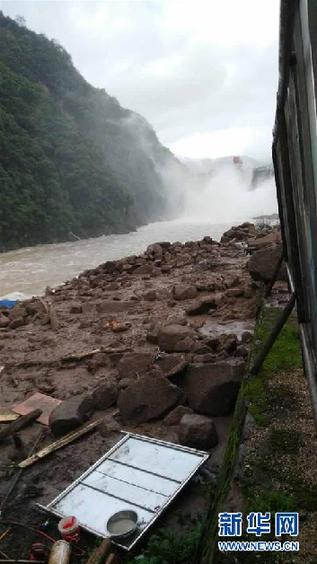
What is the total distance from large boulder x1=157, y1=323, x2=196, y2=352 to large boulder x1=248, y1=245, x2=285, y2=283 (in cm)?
125

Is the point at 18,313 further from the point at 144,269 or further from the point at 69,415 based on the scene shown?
the point at 69,415

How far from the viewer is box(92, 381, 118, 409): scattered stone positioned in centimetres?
473

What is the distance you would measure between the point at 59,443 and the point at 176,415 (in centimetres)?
108

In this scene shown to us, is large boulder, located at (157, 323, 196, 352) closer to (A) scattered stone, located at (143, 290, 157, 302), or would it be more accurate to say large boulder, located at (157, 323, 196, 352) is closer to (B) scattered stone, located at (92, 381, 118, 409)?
(B) scattered stone, located at (92, 381, 118, 409)

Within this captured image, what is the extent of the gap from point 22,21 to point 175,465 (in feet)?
262

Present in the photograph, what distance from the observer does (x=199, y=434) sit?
12.0 ft

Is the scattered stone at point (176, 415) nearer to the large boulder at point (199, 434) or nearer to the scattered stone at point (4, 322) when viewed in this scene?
the large boulder at point (199, 434)

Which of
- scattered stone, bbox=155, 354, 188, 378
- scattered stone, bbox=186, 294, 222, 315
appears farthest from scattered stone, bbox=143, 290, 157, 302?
scattered stone, bbox=155, 354, 188, 378

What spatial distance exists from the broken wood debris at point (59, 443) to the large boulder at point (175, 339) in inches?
55.4

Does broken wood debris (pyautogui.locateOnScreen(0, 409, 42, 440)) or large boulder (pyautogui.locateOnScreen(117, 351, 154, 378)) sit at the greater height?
large boulder (pyautogui.locateOnScreen(117, 351, 154, 378))

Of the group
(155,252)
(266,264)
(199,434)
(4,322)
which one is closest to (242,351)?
(199,434)

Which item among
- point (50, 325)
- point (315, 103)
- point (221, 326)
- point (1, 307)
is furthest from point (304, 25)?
point (1, 307)

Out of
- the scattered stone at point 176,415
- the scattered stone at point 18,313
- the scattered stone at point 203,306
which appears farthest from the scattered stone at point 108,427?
the scattered stone at point 18,313

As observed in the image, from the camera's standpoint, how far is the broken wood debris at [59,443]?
3.93 m
